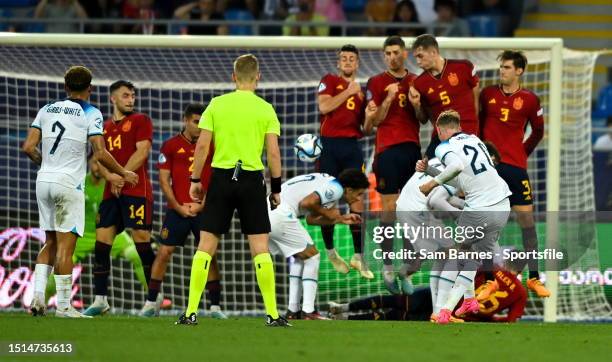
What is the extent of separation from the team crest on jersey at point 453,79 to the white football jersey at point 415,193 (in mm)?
725

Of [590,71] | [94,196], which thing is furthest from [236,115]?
[590,71]

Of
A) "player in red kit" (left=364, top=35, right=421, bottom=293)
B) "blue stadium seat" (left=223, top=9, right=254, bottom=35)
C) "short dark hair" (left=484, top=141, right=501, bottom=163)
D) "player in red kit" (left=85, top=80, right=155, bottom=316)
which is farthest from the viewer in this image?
"blue stadium seat" (left=223, top=9, right=254, bottom=35)

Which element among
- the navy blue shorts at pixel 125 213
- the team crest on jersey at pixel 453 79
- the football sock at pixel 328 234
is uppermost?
the team crest on jersey at pixel 453 79

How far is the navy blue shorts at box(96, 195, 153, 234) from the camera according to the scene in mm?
13992

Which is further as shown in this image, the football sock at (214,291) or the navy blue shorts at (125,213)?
the football sock at (214,291)

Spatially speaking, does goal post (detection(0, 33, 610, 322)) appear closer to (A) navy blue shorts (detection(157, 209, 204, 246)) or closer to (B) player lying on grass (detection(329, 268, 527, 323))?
(B) player lying on grass (detection(329, 268, 527, 323))

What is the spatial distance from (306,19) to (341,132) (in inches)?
261

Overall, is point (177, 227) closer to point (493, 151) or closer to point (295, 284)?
point (295, 284)

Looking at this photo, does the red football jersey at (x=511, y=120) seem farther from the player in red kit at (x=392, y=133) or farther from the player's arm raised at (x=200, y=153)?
the player's arm raised at (x=200, y=153)

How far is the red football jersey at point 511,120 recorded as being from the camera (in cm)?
1412

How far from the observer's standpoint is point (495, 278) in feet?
45.4

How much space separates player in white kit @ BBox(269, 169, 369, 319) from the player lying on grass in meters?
Answer: 0.71

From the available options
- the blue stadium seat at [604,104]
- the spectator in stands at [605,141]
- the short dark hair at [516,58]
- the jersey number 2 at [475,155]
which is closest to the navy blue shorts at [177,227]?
the jersey number 2 at [475,155]

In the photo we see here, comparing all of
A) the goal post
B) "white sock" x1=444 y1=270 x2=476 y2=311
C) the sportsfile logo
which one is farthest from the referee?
the goal post
